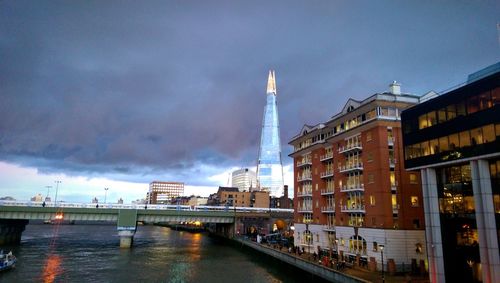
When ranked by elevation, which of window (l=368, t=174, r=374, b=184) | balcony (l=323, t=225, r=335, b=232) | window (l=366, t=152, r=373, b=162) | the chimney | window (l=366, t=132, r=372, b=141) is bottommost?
balcony (l=323, t=225, r=335, b=232)

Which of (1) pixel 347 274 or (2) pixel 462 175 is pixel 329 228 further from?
(2) pixel 462 175

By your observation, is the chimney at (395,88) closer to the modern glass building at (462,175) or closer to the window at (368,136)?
the window at (368,136)

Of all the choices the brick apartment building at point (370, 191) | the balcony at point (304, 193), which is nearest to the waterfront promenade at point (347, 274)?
the brick apartment building at point (370, 191)

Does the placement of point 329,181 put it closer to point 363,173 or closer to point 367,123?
point 363,173

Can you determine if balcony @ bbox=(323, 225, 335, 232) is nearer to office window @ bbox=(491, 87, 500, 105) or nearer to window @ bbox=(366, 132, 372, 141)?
window @ bbox=(366, 132, 372, 141)

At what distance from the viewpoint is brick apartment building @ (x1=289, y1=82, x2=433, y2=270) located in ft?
176

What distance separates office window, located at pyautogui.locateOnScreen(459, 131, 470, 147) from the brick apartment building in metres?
17.6

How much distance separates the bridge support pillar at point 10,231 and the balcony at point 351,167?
9469 cm

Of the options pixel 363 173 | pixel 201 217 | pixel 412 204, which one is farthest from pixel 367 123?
pixel 201 217

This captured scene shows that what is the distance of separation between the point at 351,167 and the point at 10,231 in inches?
3890

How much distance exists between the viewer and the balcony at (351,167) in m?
60.8

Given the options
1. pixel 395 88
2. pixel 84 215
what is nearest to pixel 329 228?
pixel 395 88

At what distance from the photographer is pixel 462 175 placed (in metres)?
39.6

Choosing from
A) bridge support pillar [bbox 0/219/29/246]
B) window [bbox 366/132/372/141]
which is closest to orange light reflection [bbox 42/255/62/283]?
bridge support pillar [bbox 0/219/29/246]
